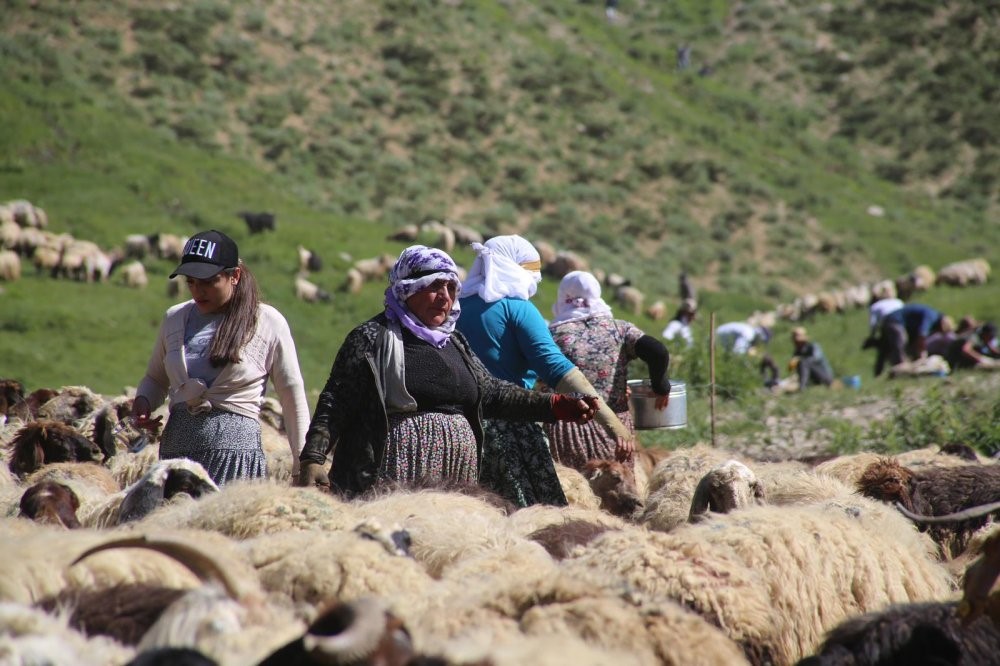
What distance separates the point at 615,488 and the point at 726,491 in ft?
3.96

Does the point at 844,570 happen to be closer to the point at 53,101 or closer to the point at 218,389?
the point at 218,389

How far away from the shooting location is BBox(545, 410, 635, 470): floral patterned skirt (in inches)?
251

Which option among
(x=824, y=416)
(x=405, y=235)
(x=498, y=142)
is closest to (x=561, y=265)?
(x=405, y=235)

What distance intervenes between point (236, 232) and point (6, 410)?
16213mm

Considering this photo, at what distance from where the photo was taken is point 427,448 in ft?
15.7

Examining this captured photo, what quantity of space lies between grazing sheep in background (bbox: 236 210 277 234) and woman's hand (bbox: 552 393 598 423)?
2025cm

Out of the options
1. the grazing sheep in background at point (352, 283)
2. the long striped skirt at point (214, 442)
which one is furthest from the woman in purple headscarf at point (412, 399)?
the grazing sheep in background at point (352, 283)

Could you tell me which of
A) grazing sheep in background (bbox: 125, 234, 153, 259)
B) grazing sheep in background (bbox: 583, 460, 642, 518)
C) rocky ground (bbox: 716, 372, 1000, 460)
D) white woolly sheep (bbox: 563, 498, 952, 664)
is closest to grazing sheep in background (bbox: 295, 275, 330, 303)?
grazing sheep in background (bbox: 125, 234, 153, 259)

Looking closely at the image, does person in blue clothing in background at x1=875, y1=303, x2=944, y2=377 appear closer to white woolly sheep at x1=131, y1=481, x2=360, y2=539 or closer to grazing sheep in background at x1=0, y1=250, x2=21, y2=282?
grazing sheep in background at x1=0, y1=250, x2=21, y2=282

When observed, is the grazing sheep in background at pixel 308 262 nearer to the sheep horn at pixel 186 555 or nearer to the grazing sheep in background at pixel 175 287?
the grazing sheep in background at pixel 175 287

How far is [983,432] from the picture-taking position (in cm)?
914

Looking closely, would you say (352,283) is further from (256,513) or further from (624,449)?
(256,513)

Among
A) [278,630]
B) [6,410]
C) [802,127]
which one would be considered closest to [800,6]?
[802,127]

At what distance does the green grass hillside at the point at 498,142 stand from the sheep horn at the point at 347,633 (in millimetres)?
14665
